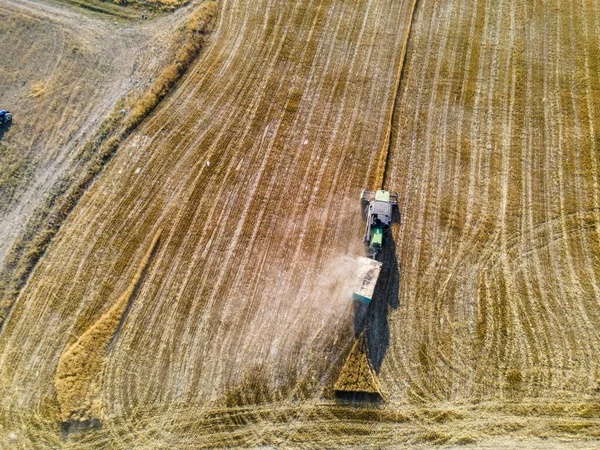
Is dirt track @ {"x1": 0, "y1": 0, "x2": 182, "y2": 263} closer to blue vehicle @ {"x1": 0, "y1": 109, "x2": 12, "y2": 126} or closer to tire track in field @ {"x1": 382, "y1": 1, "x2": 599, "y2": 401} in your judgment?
blue vehicle @ {"x1": 0, "y1": 109, "x2": 12, "y2": 126}

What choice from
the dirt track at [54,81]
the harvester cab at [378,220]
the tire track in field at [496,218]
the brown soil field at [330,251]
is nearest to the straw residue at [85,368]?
the brown soil field at [330,251]

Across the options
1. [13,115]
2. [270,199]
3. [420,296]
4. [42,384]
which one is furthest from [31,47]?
[420,296]

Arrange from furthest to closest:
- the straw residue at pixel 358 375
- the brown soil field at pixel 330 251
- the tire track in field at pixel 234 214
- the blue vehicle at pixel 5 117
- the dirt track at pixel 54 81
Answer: the blue vehicle at pixel 5 117 → the dirt track at pixel 54 81 → the tire track in field at pixel 234 214 → the straw residue at pixel 358 375 → the brown soil field at pixel 330 251

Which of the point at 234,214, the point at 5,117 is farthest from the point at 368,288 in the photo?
the point at 5,117

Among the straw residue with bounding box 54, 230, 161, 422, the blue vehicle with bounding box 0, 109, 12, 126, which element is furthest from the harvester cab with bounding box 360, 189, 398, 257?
the blue vehicle with bounding box 0, 109, 12, 126

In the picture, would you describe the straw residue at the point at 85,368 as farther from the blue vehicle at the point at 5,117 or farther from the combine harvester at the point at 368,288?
the blue vehicle at the point at 5,117

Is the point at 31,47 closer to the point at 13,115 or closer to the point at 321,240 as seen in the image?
the point at 13,115

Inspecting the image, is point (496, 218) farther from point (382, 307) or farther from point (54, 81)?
point (54, 81)
